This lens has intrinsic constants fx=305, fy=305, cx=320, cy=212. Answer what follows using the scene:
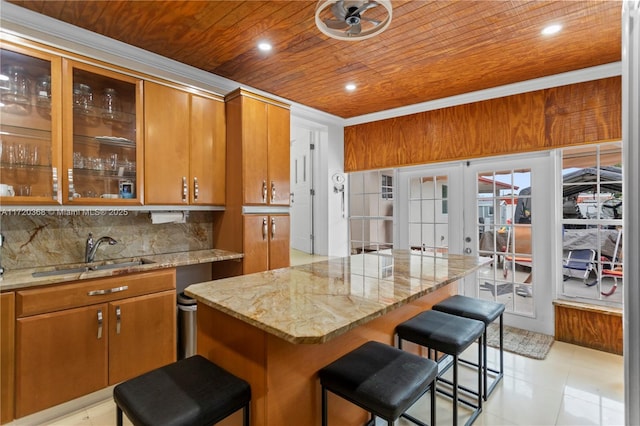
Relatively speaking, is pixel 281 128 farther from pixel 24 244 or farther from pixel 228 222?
pixel 24 244

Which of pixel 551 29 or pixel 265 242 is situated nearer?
pixel 551 29

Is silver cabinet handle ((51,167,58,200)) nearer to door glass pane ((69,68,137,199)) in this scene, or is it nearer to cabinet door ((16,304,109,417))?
door glass pane ((69,68,137,199))

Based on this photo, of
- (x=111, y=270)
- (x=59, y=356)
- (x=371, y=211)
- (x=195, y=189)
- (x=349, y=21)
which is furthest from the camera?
(x=371, y=211)

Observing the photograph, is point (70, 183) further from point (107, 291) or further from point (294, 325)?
point (294, 325)

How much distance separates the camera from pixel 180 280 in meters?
3.00

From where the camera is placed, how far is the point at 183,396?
114 centimetres

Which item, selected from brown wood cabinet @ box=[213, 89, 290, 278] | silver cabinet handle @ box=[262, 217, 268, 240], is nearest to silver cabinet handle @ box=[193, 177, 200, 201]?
brown wood cabinet @ box=[213, 89, 290, 278]

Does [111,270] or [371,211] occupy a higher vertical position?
[371,211]

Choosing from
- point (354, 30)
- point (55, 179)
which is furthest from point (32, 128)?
point (354, 30)

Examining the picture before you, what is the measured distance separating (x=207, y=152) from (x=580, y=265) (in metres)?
3.94

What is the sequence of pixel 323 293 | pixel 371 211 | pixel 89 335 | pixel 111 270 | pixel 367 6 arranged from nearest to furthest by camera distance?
pixel 323 293 < pixel 367 6 < pixel 89 335 < pixel 111 270 < pixel 371 211

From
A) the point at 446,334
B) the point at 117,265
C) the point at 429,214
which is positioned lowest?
the point at 446,334

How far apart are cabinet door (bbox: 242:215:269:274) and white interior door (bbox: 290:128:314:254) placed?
179cm

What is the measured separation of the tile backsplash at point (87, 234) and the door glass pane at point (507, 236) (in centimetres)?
322
